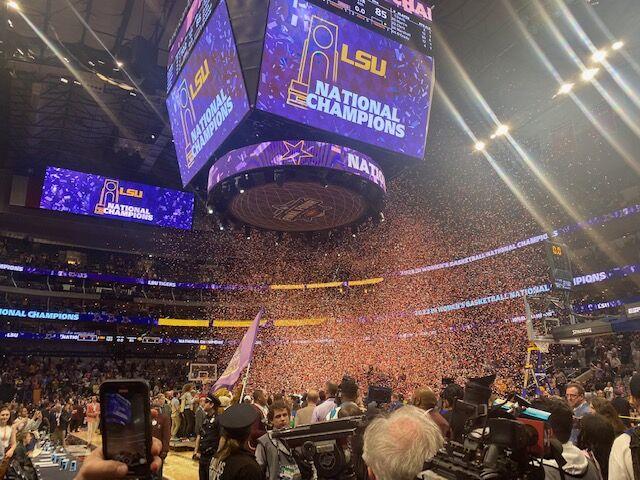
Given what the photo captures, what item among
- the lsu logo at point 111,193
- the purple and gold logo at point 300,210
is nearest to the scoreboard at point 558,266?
the purple and gold logo at point 300,210

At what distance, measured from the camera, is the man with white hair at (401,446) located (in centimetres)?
154

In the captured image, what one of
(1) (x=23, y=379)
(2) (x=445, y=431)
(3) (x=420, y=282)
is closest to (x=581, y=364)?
(2) (x=445, y=431)

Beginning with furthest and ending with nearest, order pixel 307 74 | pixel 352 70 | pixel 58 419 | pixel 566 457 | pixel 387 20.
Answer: pixel 58 419
pixel 387 20
pixel 352 70
pixel 307 74
pixel 566 457

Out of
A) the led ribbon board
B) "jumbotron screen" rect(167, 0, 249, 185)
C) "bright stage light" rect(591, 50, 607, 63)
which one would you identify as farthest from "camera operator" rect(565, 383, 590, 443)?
"bright stage light" rect(591, 50, 607, 63)

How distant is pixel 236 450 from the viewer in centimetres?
271

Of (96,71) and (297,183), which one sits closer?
(297,183)

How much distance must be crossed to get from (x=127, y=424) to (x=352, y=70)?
849 centimetres

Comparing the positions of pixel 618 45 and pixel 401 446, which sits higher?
pixel 618 45

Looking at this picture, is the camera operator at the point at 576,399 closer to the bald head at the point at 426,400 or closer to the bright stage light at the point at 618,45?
the bald head at the point at 426,400

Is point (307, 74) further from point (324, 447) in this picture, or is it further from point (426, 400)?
point (324, 447)

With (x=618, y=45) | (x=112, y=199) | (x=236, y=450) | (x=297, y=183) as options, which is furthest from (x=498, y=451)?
(x=112, y=199)

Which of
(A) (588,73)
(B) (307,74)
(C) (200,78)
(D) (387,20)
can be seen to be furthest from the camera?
(A) (588,73)

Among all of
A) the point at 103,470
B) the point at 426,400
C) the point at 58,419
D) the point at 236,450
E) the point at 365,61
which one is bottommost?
the point at 58,419

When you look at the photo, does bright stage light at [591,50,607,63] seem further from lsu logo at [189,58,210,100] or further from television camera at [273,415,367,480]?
television camera at [273,415,367,480]
